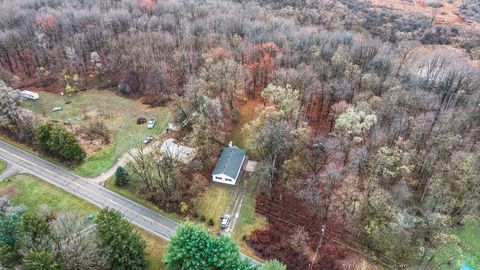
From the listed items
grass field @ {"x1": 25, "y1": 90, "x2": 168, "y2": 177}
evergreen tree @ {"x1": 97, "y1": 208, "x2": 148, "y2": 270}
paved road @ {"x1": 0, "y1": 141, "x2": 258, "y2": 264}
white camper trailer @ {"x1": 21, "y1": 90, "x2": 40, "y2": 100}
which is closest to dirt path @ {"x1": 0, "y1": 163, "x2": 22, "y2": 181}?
paved road @ {"x1": 0, "y1": 141, "x2": 258, "y2": 264}

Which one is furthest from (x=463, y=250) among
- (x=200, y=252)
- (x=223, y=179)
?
(x=200, y=252)

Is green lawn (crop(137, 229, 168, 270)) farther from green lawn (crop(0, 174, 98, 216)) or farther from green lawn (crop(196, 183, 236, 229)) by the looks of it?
green lawn (crop(0, 174, 98, 216))

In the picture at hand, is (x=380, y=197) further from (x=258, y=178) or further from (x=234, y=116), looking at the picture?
(x=234, y=116)

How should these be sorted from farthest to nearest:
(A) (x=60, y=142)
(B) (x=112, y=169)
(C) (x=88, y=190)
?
(B) (x=112, y=169)
(A) (x=60, y=142)
(C) (x=88, y=190)

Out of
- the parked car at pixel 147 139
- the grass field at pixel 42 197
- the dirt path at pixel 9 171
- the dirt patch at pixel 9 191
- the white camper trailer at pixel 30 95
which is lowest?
the grass field at pixel 42 197

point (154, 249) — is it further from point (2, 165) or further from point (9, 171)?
point (2, 165)

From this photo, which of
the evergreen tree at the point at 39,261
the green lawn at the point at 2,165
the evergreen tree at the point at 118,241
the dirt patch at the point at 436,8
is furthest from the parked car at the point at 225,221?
the dirt patch at the point at 436,8

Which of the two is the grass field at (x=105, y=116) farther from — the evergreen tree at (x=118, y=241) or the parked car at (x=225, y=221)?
the parked car at (x=225, y=221)
